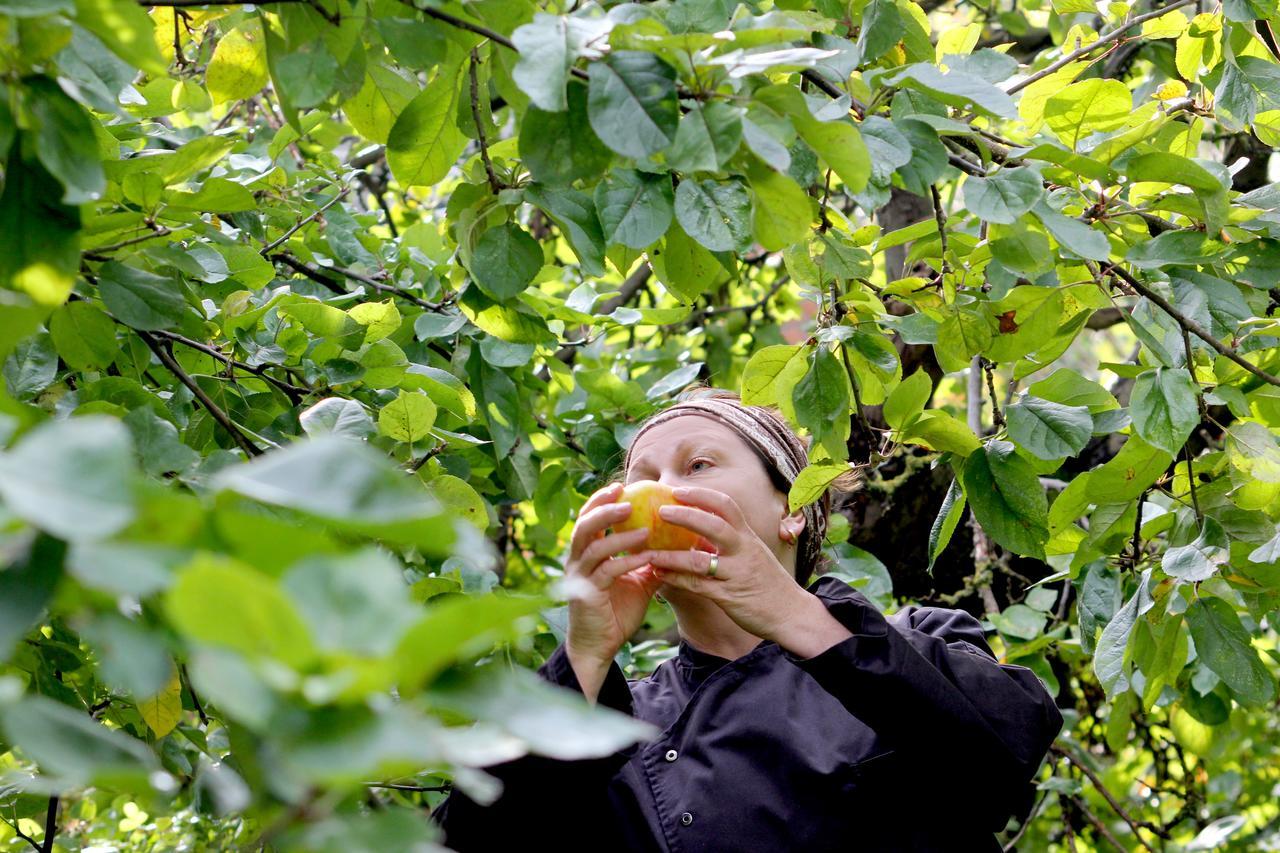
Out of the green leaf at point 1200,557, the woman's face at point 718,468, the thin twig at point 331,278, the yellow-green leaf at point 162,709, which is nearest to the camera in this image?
the green leaf at point 1200,557

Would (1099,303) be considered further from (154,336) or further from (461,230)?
(154,336)

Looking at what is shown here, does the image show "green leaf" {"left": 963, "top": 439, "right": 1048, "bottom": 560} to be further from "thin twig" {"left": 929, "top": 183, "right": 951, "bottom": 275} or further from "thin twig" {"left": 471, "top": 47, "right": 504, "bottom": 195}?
"thin twig" {"left": 471, "top": 47, "right": 504, "bottom": 195}

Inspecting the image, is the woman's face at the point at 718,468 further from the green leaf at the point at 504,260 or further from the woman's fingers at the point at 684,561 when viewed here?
the green leaf at the point at 504,260

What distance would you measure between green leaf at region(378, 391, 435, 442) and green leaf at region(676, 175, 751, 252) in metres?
0.49

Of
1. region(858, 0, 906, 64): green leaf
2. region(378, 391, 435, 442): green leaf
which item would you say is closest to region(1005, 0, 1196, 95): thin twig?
region(858, 0, 906, 64): green leaf

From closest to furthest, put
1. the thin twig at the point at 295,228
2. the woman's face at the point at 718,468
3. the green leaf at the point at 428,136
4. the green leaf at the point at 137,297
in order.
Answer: the green leaf at the point at 137,297 < the green leaf at the point at 428,136 < the woman's face at the point at 718,468 < the thin twig at the point at 295,228

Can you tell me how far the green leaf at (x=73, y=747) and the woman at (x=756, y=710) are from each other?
0.87m

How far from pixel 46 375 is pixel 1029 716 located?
124 centimetres

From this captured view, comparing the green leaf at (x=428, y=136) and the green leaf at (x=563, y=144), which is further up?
the green leaf at (x=563, y=144)

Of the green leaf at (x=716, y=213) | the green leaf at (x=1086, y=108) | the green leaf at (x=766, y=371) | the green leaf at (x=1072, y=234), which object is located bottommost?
the green leaf at (x=766, y=371)

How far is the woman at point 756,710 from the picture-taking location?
58.1 inches

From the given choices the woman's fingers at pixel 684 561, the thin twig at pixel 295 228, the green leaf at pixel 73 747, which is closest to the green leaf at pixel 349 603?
the green leaf at pixel 73 747

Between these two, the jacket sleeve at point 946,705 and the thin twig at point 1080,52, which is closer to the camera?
the jacket sleeve at point 946,705

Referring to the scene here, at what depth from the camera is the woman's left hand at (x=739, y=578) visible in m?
1.46
